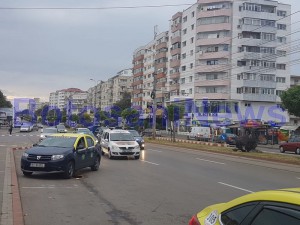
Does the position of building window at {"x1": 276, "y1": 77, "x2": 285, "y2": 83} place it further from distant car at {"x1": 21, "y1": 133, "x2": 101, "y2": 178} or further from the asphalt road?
distant car at {"x1": 21, "y1": 133, "x2": 101, "y2": 178}

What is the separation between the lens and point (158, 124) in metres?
99.3

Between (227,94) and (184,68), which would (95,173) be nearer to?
(227,94)

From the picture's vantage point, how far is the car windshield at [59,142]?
14.9 m

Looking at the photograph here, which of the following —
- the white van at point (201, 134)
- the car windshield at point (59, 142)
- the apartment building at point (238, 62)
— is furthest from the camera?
the apartment building at point (238, 62)

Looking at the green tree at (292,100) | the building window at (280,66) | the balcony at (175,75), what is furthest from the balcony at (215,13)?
the green tree at (292,100)

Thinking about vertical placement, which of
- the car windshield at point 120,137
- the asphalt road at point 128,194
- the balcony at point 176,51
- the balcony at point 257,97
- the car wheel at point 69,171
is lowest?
the asphalt road at point 128,194

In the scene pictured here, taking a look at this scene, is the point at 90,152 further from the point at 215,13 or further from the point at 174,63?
the point at 174,63

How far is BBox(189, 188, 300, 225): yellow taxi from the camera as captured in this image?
9.41 feet

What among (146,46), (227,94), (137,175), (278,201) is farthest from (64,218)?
(146,46)

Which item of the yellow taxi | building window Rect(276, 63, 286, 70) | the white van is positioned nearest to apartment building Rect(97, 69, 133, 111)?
building window Rect(276, 63, 286, 70)

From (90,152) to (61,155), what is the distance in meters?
2.43

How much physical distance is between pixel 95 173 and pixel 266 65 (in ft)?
220

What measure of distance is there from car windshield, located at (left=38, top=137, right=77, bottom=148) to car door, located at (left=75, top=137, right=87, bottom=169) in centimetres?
24

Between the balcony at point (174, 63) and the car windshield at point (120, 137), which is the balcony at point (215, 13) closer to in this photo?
A: the balcony at point (174, 63)
